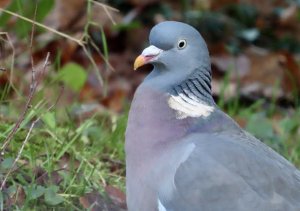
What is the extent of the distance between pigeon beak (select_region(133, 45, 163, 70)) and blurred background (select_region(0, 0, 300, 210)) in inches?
13.5

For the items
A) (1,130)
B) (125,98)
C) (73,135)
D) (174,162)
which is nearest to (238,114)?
(125,98)

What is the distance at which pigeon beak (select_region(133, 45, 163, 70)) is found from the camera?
3.88 metres

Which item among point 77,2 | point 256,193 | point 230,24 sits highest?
point 256,193

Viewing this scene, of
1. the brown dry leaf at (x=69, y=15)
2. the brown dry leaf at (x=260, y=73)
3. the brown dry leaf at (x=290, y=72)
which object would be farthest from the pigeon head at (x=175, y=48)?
the brown dry leaf at (x=290, y=72)

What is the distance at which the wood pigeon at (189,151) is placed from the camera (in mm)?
3635

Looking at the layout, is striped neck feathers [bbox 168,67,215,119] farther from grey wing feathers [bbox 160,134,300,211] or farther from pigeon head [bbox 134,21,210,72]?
grey wing feathers [bbox 160,134,300,211]

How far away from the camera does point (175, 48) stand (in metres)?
3.93

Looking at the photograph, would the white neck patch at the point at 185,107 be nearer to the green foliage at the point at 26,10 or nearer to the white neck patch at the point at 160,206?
the white neck patch at the point at 160,206

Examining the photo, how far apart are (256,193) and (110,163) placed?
49.1 inches

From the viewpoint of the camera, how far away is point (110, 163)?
4.73 meters

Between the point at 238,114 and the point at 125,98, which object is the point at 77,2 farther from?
the point at 238,114

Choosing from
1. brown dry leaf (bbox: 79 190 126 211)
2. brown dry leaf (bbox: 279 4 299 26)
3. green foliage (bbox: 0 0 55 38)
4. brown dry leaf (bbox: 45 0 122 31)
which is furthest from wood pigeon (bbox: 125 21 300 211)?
brown dry leaf (bbox: 279 4 299 26)

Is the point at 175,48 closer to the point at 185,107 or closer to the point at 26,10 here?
the point at 185,107

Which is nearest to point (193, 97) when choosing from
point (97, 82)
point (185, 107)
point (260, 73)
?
point (185, 107)
